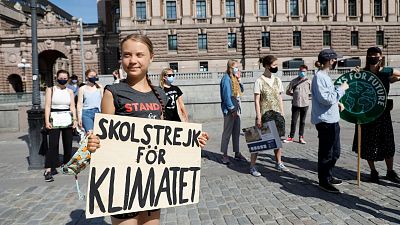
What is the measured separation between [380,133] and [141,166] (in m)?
4.28

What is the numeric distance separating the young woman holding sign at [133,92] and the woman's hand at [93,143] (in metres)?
0.27

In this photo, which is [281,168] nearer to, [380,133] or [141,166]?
[380,133]

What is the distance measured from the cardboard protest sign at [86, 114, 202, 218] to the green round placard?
11.0 ft

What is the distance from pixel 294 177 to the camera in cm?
589

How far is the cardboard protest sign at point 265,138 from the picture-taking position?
5.82m

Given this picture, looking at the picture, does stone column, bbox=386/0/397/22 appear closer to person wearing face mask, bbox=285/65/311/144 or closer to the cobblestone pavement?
person wearing face mask, bbox=285/65/311/144

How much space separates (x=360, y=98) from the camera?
16.8ft

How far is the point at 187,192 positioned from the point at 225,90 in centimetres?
422

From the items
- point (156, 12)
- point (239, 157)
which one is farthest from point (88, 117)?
point (156, 12)

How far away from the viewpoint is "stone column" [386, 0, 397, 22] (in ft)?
145

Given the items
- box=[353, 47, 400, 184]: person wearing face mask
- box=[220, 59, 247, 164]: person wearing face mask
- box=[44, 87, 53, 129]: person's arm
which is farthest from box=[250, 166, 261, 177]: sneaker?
box=[44, 87, 53, 129]: person's arm

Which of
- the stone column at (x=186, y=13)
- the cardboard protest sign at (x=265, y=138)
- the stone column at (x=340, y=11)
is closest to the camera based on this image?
the cardboard protest sign at (x=265, y=138)

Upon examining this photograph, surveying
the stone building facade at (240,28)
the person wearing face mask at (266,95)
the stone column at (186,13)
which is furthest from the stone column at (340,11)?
the person wearing face mask at (266,95)

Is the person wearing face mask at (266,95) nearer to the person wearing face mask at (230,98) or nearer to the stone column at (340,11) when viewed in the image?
the person wearing face mask at (230,98)
